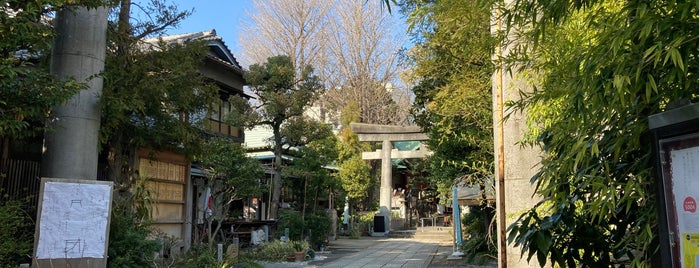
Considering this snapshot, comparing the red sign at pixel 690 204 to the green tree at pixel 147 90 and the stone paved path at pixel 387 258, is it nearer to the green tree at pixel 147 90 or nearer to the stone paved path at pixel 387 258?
the green tree at pixel 147 90

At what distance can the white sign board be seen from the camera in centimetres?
599

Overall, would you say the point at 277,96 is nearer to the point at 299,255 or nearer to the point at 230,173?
the point at 230,173

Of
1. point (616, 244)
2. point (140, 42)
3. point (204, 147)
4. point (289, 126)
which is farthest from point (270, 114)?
point (616, 244)

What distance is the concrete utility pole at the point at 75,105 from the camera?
23.9 ft

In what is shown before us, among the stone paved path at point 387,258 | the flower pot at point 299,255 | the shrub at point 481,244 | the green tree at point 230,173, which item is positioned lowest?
the stone paved path at point 387,258

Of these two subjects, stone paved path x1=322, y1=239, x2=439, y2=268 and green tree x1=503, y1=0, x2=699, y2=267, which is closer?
green tree x1=503, y1=0, x2=699, y2=267

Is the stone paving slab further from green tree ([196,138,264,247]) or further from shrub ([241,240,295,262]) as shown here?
green tree ([196,138,264,247])

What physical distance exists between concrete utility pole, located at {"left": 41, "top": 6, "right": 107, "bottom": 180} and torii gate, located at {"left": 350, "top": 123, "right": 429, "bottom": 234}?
18556mm

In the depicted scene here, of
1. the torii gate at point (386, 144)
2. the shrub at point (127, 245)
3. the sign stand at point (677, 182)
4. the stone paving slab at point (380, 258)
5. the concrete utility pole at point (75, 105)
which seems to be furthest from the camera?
the torii gate at point (386, 144)

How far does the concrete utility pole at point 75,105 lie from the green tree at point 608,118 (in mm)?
6440

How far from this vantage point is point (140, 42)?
347 inches

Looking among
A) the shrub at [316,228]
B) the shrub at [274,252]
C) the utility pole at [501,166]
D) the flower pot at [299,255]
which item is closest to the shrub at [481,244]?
the flower pot at [299,255]

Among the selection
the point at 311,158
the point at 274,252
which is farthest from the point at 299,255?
the point at 311,158

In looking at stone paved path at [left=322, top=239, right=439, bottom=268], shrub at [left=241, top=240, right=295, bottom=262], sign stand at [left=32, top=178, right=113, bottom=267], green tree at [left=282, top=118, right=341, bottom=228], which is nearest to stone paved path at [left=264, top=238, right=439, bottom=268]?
stone paved path at [left=322, top=239, right=439, bottom=268]
